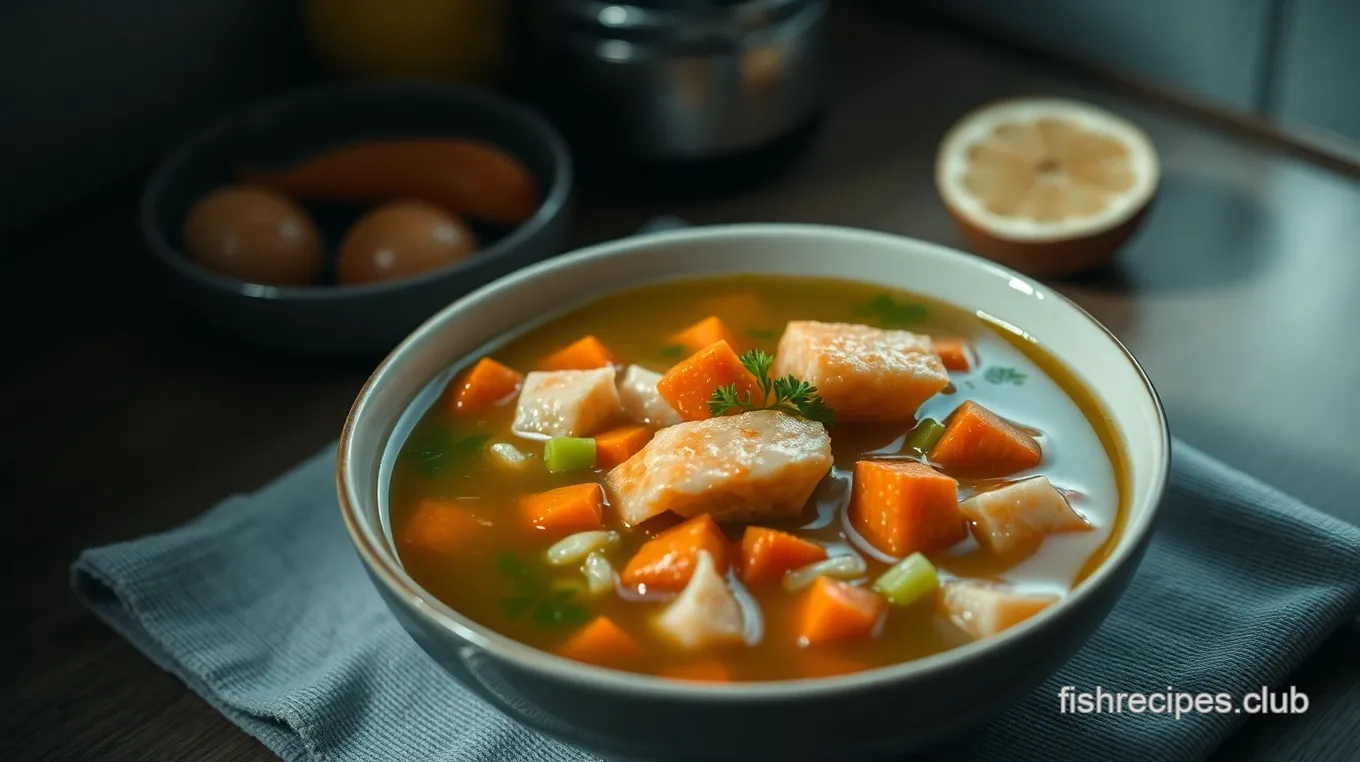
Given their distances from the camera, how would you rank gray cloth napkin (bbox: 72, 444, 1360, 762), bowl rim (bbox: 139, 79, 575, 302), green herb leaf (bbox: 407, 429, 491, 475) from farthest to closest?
bowl rim (bbox: 139, 79, 575, 302)
green herb leaf (bbox: 407, 429, 491, 475)
gray cloth napkin (bbox: 72, 444, 1360, 762)

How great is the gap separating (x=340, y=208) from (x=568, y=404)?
1.15 m

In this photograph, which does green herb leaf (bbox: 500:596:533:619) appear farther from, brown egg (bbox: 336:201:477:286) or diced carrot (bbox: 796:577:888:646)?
brown egg (bbox: 336:201:477:286)

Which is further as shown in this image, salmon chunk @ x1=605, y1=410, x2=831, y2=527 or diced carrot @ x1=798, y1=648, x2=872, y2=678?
salmon chunk @ x1=605, y1=410, x2=831, y2=527

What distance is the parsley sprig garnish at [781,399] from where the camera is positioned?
5.12ft

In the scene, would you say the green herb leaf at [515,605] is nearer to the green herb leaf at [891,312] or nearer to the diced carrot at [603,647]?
the diced carrot at [603,647]

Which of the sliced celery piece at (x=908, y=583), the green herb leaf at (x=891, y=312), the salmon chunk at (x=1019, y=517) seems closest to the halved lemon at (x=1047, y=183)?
the green herb leaf at (x=891, y=312)

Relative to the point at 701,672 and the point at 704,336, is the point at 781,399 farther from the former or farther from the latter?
the point at 701,672

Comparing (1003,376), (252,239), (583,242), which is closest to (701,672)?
(1003,376)

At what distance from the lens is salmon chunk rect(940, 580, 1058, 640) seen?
4.36 ft

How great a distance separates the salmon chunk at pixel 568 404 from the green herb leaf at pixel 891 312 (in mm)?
371

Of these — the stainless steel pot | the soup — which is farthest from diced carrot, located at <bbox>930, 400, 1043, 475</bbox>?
the stainless steel pot

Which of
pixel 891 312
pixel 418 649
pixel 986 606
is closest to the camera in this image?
pixel 986 606

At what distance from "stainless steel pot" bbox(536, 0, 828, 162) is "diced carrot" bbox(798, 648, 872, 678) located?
1.43 metres

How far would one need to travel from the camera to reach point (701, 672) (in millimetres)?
1325
